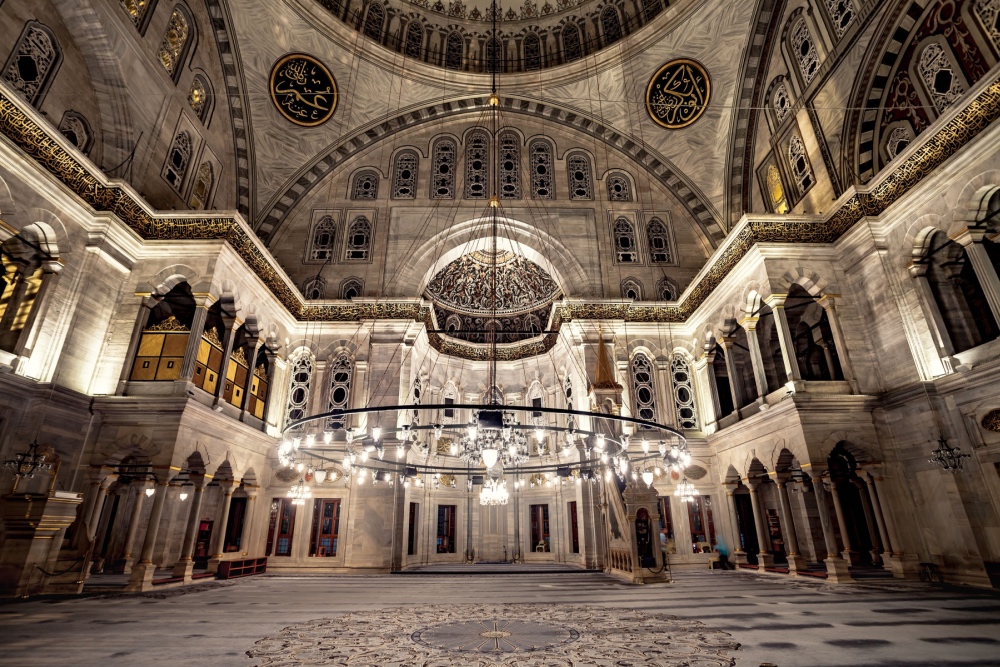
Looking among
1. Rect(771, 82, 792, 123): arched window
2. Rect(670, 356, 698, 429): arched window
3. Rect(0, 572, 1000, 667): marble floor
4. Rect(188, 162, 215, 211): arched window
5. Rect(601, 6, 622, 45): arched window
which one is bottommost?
Rect(0, 572, 1000, 667): marble floor

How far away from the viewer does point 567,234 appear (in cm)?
1684

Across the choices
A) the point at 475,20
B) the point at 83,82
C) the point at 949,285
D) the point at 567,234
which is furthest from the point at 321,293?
the point at 949,285

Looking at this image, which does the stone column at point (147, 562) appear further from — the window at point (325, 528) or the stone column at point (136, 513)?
the window at point (325, 528)

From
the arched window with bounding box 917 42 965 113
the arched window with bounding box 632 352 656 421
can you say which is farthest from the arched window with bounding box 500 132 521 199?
the arched window with bounding box 917 42 965 113

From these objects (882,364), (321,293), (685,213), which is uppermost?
(685,213)

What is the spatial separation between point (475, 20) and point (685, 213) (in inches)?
406

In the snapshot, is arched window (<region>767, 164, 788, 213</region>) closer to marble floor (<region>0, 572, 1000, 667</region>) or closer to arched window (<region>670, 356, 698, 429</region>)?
arched window (<region>670, 356, 698, 429</region>)

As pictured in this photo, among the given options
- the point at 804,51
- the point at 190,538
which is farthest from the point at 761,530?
the point at 190,538

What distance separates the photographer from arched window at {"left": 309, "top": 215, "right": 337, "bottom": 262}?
54.2ft

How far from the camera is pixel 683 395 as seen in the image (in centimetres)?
1547

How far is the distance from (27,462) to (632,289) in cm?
1533

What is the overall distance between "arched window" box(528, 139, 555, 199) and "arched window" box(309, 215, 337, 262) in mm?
7286

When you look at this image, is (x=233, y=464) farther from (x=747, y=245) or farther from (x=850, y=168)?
(x=850, y=168)

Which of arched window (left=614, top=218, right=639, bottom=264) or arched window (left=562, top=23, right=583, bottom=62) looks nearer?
arched window (left=614, top=218, right=639, bottom=264)
